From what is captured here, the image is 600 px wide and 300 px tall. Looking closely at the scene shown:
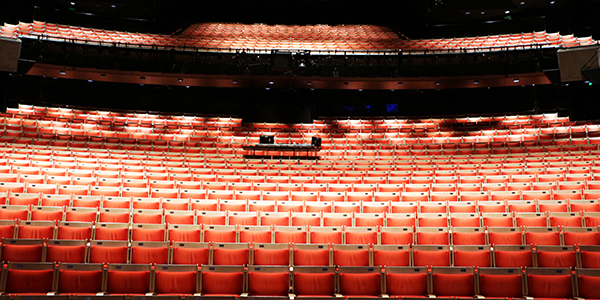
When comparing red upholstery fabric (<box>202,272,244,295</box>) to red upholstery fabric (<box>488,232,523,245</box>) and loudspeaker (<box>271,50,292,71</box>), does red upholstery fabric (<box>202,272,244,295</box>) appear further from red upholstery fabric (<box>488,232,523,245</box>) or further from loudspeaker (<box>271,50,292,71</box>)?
loudspeaker (<box>271,50,292,71</box>)

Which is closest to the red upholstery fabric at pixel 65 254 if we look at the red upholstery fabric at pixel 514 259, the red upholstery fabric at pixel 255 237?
the red upholstery fabric at pixel 255 237

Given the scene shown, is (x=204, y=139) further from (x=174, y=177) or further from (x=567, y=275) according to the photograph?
(x=567, y=275)

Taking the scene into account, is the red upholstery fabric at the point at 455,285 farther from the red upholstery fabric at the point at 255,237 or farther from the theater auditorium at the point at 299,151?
the red upholstery fabric at the point at 255,237

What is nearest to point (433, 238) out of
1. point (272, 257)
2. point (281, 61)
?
point (272, 257)

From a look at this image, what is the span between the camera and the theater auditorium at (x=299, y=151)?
2326 mm

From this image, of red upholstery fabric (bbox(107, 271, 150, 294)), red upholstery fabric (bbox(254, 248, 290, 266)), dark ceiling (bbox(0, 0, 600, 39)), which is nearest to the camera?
red upholstery fabric (bbox(107, 271, 150, 294))

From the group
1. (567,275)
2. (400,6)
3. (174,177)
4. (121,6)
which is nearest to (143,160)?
(174,177)

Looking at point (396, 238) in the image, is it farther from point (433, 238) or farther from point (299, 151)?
point (299, 151)

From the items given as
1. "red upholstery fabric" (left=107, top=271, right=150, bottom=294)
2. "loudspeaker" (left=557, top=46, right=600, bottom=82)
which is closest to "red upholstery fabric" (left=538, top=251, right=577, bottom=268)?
"red upholstery fabric" (left=107, top=271, right=150, bottom=294)

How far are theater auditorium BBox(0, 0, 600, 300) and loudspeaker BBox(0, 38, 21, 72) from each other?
0.05 feet

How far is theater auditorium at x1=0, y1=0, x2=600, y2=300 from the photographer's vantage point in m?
2.33

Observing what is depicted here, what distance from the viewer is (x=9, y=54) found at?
18.5 ft

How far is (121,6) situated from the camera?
343 inches

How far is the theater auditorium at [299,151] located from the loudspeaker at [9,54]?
2 cm
